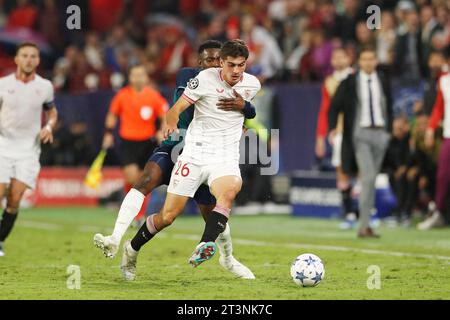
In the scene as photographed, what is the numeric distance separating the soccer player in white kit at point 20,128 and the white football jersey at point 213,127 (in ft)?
10.3

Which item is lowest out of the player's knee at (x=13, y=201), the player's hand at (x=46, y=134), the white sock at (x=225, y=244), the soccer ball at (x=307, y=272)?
the soccer ball at (x=307, y=272)

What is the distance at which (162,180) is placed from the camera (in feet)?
35.8

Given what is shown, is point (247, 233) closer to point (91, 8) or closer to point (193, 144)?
point (193, 144)

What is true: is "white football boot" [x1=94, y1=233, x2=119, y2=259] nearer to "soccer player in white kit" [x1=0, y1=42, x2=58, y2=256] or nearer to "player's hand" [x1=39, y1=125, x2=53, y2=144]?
"player's hand" [x1=39, y1=125, x2=53, y2=144]

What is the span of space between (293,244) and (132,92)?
15.3 ft

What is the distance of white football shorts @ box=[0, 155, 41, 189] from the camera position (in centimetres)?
1327

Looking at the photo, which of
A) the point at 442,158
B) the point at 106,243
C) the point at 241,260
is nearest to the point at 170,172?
the point at 106,243

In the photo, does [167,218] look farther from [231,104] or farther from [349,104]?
[349,104]

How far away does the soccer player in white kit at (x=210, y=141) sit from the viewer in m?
10.3

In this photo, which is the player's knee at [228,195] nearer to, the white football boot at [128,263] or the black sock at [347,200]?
the white football boot at [128,263]

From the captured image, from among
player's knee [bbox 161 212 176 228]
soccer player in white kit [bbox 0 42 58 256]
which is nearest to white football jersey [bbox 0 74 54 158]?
soccer player in white kit [bbox 0 42 58 256]

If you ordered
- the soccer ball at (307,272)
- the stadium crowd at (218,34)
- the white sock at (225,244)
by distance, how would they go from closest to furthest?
1. the soccer ball at (307,272)
2. the white sock at (225,244)
3. the stadium crowd at (218,34)

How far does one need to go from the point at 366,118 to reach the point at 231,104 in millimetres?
5505

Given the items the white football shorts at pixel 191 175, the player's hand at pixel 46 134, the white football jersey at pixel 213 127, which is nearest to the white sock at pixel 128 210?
the white football shorts at pixel 191 175
